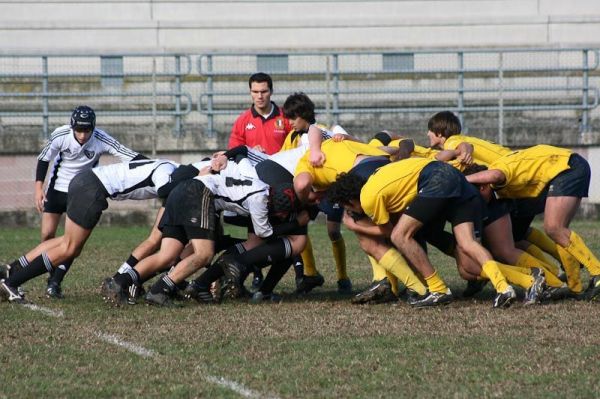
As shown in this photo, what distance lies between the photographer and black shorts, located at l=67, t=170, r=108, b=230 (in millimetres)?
9989

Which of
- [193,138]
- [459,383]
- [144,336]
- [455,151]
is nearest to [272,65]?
[193,138]

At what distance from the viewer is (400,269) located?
9.64 metres

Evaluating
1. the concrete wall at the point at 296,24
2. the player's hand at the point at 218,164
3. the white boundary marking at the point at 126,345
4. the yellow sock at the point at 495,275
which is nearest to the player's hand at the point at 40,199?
the player's hand at the point at 218,164

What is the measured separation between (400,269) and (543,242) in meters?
1.96

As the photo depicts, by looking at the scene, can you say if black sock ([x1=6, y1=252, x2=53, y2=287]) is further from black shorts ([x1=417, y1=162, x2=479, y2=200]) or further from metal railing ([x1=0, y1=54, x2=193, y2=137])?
metal railing ([x1=0, y1=54, x2=193, y2=137])

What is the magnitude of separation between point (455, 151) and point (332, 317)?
6.12 feet

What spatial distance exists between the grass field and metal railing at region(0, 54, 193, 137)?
1022 cm

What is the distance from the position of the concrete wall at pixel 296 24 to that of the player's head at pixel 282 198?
15.0 meters

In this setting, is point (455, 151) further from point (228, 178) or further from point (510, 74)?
point (510, 74)

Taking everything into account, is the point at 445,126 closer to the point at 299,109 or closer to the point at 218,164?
the point at 299,109

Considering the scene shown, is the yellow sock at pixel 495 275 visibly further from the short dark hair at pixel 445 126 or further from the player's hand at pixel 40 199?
the player's hand at pixel 40 199

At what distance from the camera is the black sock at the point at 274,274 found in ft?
33.6

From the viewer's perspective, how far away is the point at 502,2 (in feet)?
80.7

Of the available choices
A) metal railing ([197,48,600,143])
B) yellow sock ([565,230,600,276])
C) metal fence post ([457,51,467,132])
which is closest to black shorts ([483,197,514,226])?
yellow sock ([565,230,600,276])
